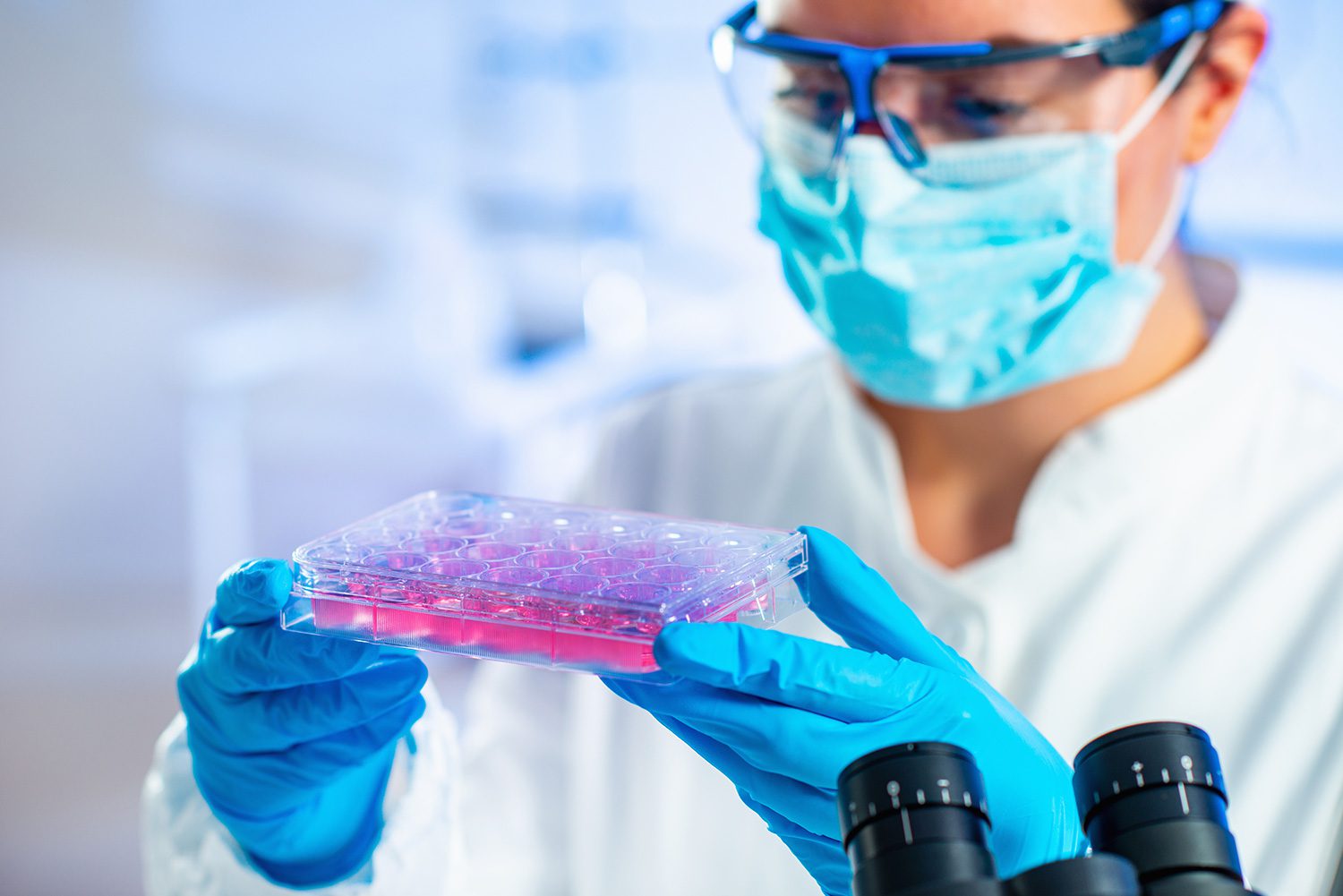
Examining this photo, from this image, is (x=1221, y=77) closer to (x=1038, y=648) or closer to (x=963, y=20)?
(x=963, y=20)

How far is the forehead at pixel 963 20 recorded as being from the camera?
3.67 feet

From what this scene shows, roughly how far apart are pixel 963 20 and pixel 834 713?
0.68 m

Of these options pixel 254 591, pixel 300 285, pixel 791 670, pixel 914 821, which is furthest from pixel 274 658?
pixel 300 285

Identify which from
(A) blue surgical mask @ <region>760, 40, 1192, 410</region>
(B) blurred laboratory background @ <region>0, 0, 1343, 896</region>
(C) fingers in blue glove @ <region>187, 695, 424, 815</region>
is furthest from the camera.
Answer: (B) blurred laboratory background @ <region>0, 0, 1343, 896</region>

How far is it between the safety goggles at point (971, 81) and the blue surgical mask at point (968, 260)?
0.6 inches

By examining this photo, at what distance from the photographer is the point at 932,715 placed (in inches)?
33.3

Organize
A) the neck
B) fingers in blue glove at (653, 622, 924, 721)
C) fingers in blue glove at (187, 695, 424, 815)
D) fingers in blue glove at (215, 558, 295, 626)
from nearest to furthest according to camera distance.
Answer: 1. fingers in blue glove at (653, 622, 924, 721)
2. fingers in blue glove at (215, 558, 295, 626)
3. fingers in blue glove at (187, 695, 424, 815)
4. the neck

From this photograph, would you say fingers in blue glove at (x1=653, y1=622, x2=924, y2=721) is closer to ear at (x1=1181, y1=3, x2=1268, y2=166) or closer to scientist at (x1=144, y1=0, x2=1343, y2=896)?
scientist at (x1=144, y1=0, x2=1343, y2=896)

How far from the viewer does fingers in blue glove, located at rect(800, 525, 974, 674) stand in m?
0.91

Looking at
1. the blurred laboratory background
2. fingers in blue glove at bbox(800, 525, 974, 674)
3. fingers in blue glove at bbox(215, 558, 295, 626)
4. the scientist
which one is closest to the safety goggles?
the scientist

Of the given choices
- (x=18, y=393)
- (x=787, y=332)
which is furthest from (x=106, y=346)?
(x=787, y=332)

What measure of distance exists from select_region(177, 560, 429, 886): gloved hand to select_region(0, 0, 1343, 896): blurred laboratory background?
1968 millimetres

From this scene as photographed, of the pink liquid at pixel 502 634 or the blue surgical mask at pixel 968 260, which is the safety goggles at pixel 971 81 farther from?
the pink liquid at pixel 502 634

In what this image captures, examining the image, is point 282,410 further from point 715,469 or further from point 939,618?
point 939,618
